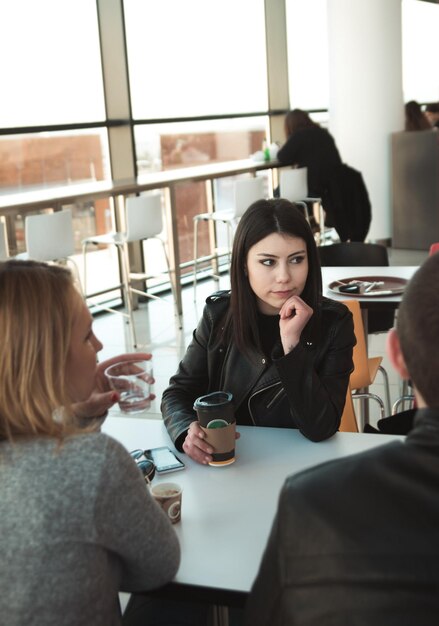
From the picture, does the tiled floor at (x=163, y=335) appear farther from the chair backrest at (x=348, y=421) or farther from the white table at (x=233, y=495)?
the white table at (x=233, y=495)

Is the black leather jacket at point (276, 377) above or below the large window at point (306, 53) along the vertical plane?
below

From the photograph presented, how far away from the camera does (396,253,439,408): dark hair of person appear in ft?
3.13

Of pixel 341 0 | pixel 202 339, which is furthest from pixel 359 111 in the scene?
pixel 202 339

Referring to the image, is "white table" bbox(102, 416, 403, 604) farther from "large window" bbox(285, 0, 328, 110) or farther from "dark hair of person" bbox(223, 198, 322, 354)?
"large window" bbox(285, 0, 328, 110)

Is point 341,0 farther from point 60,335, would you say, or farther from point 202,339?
point 60,335

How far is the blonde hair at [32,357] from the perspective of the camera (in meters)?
1.08

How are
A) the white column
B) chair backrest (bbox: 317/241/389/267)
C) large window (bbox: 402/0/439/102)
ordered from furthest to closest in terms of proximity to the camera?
large window (bbox: 402/0/439/102)
the white column
chair backrest (bbox: 317/241/389/267)

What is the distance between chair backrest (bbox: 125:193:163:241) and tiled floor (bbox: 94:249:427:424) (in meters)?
0.68

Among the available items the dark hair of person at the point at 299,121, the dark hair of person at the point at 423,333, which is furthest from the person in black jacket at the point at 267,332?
the dark hair of person at the point at 299,121

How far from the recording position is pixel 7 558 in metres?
1.04

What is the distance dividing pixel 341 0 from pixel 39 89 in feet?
10.0

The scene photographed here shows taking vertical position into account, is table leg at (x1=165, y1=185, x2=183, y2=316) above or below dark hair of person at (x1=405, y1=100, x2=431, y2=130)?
below

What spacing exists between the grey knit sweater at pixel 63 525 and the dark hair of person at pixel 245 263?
978 millimetres

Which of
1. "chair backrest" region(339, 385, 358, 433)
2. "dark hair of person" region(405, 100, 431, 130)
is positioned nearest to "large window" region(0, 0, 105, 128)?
"dark hair of person" region(405, 100, 431, 130)
